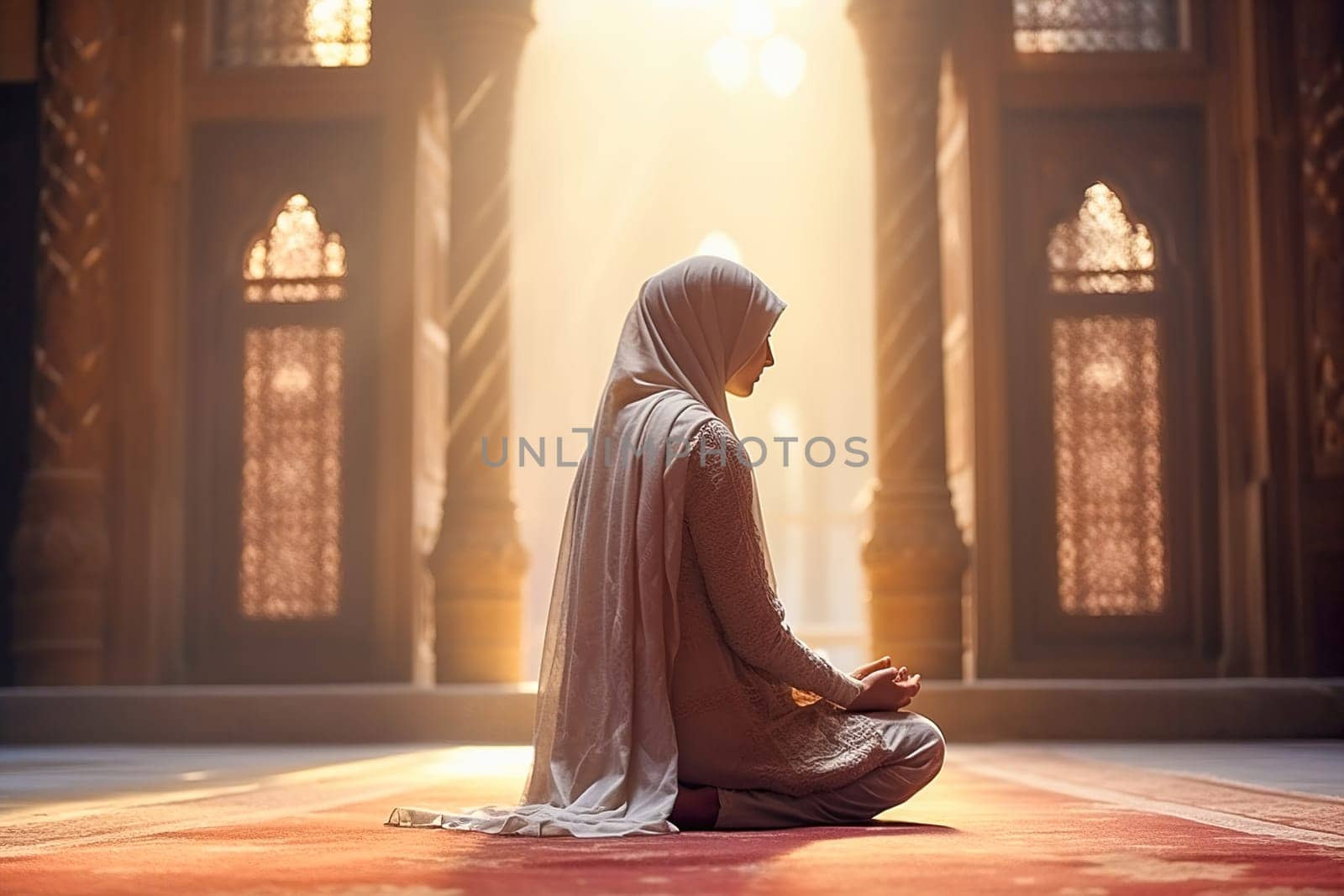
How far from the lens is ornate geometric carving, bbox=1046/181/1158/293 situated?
7.59 m

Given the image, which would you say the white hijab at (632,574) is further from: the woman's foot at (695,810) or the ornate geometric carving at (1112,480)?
the ornate geometric carving at (1112,480)

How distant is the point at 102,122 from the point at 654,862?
603 centimetres

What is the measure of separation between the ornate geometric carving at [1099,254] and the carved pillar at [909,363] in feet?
1.87

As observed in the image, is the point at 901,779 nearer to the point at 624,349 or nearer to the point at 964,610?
the point at 624,349

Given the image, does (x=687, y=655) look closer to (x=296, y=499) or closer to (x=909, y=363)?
(x=909, y=363)

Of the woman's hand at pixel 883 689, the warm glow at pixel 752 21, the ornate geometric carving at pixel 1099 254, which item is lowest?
the woman's hand at pixel 883 689

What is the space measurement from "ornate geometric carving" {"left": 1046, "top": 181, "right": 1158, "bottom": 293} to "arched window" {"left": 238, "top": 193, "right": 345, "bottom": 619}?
312 centimetres

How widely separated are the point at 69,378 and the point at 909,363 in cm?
351

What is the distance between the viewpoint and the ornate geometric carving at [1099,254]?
7.59m

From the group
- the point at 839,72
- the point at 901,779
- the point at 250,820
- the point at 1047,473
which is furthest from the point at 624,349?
the point at 839,72

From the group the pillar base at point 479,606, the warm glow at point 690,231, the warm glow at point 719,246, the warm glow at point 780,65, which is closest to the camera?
the pillar base at point 479,606

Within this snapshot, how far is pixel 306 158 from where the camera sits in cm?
780

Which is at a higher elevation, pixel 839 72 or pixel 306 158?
pixel 839 72

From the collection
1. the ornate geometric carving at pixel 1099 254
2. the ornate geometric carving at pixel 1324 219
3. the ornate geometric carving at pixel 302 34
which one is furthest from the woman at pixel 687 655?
the ornate geometric carving at pixel 302 34
